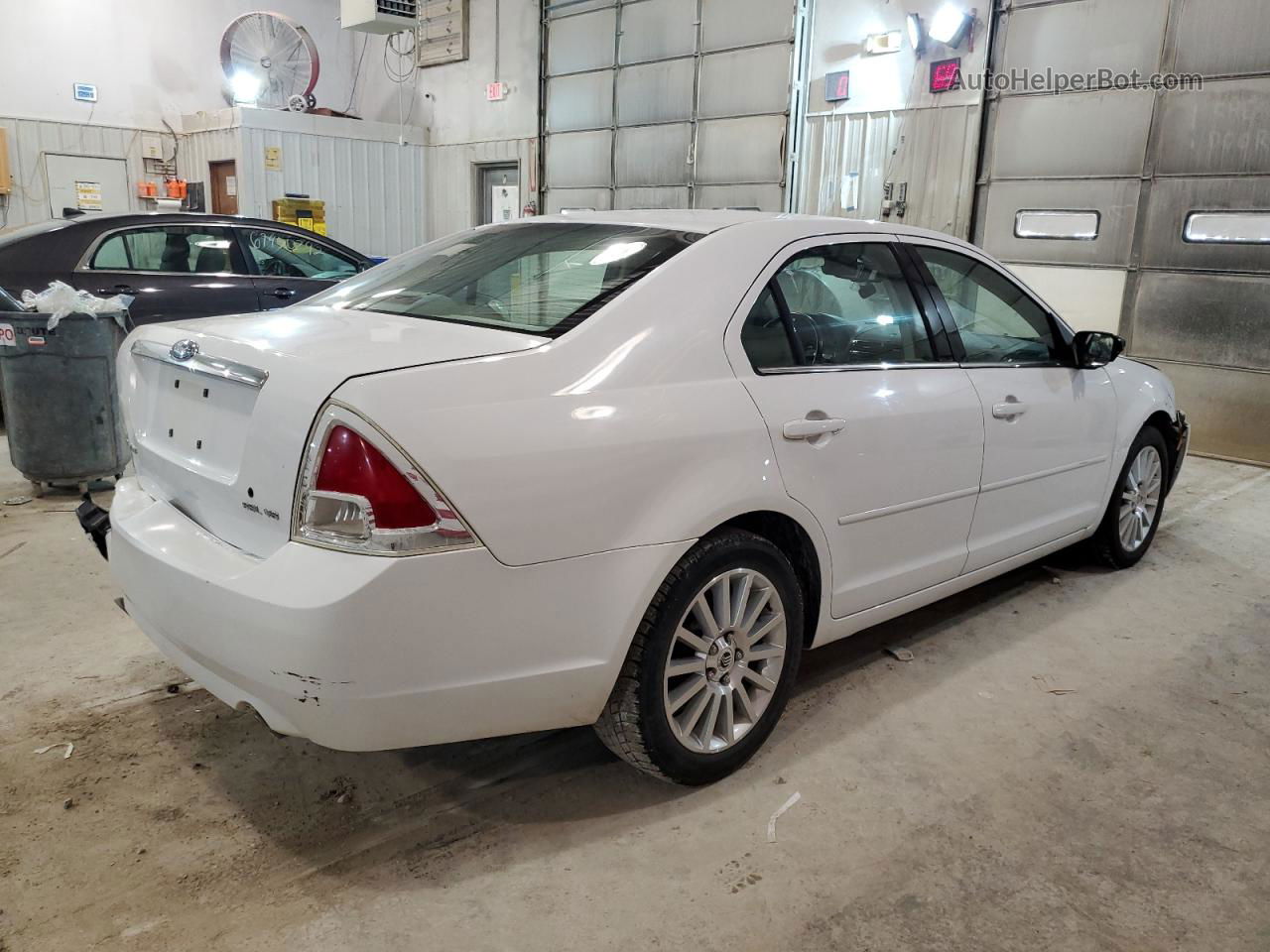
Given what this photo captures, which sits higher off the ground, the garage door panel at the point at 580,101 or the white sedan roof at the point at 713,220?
the garage door panel at the point at 580,101

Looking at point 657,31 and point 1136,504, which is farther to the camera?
point 657,31

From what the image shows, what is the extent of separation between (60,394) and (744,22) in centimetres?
801

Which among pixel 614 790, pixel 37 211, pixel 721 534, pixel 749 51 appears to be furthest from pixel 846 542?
pixel 37 211

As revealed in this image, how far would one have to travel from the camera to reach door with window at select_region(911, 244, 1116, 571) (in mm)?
3023

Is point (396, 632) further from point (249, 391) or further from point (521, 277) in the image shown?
point (521, 277)

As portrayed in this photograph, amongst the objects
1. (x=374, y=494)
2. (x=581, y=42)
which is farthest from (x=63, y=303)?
(x=581, y=42)

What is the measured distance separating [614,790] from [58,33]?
519 inches

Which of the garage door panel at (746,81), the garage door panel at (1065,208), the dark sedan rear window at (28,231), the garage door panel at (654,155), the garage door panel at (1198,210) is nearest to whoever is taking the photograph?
the dark sedan rear window at (28,231)

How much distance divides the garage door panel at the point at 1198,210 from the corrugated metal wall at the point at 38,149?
11849mm

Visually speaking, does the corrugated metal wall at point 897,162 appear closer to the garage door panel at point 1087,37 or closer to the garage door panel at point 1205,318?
the garage door panel at point 1087,37

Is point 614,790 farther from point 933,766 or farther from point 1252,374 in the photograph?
point 1252,374

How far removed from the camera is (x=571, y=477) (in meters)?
1.89

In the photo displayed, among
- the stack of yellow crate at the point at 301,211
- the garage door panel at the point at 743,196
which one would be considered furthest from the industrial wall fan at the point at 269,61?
the garage door panel at the point at 743,196

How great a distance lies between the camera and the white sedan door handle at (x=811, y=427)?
2318 mm
